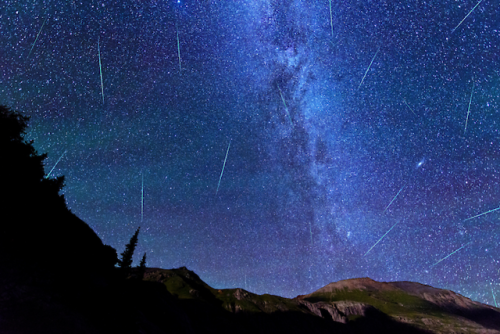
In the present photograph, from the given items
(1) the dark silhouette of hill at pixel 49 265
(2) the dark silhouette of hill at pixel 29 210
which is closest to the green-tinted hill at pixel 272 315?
(1) the dark silhouette of hill at pixel 49 265

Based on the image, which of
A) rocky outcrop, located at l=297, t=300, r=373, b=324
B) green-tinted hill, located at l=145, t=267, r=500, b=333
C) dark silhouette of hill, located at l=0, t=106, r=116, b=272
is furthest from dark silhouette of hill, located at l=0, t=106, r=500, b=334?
rocky outcrop, located at l=297, t=300, r=373, b=324

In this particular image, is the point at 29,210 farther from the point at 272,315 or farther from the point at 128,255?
the point at 272,315

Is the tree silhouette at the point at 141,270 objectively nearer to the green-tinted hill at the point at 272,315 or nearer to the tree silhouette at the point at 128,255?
the tree silhouette at the point at 128,255

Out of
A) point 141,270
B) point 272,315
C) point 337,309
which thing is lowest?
point 141,270

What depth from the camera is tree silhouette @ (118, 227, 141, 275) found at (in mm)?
56969

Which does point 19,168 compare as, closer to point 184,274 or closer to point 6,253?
point 6,253

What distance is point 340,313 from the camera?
613 ft

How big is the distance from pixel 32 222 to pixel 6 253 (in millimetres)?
5520

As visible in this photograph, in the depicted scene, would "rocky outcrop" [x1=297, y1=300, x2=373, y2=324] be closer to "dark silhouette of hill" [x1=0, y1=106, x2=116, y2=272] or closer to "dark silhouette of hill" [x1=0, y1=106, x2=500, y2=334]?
"dark silhouette of hill" [x1=0, y1=106, x2=500, y2=334]

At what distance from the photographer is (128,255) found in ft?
192

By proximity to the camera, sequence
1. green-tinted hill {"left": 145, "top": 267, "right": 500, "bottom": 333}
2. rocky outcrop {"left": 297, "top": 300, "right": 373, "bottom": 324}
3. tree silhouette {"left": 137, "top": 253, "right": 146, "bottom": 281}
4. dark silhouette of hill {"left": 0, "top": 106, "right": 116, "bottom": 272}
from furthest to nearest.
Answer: rocky outcrop {"left": 297, "top": 300, "right": 373, "bottom": 324} → green-tinted hill {"left": 145, "top": 267, "right": 500, "bottom": 333} → tree silhouette {"left": 137, "top": 253, "right": 146, "bottom": 281} → dark silhouette of hill {"left": 0, "top": 106, "right": 116, "bottom": 272}

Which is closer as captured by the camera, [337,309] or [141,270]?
[141,270]

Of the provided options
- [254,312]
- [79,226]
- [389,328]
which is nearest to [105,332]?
[79,226]

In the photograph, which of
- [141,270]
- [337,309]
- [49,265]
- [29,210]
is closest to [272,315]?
[337,309]
